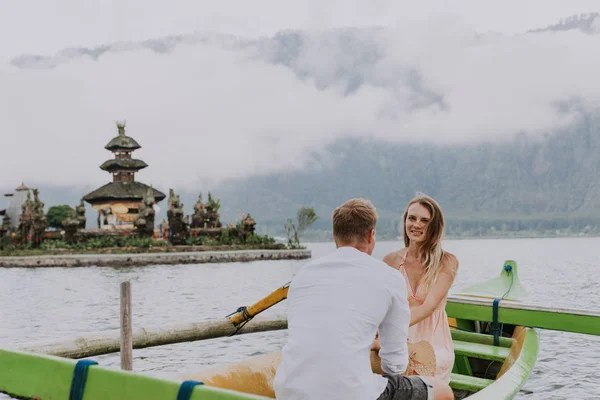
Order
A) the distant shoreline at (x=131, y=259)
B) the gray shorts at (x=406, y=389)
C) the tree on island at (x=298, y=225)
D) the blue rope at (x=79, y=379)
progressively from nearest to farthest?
1. the gray shorts at (x=406, y=389)
2. the blue rope at (x=79, y=379)
3. the distant shoreline at (x=131, y=259)
4. the tree on island at (x=298, y=225)

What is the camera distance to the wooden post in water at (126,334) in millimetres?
6699

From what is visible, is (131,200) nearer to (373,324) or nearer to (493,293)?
(493,293)

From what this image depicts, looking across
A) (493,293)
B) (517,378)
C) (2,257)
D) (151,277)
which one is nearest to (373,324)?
(517,378)

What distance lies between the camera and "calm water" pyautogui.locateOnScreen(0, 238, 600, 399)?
538 inches

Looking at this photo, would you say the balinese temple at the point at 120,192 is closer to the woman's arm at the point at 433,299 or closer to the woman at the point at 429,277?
the woman at the point at 429,277

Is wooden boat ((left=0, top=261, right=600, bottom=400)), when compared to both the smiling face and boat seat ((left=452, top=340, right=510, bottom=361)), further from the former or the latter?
the smiling face

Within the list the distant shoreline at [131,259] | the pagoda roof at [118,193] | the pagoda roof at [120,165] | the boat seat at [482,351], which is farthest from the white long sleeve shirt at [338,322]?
the pagoda roof at [120,165]

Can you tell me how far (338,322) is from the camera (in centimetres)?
291

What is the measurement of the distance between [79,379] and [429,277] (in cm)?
247

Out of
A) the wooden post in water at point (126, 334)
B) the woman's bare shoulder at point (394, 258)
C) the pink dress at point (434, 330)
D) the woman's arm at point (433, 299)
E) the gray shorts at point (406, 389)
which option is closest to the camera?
the gray shorts at point (406, 389)

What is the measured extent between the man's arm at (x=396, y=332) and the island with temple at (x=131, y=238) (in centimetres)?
4366

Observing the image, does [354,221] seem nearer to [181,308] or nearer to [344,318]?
[344,318]

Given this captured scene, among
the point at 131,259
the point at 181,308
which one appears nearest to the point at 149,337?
the point at 181,308

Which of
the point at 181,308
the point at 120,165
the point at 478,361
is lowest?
the point at 181,308
